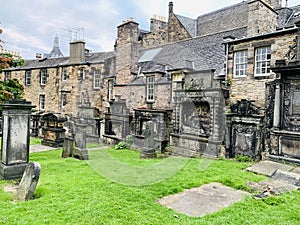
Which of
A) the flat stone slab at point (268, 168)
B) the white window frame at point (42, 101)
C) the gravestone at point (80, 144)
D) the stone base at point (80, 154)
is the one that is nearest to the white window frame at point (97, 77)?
the white window frame at point (42, 101)

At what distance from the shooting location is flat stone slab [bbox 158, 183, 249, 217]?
4.69 meters

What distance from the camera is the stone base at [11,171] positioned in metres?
6.85

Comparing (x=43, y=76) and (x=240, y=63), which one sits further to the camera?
(x=43, y=76)

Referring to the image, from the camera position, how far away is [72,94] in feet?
68.3

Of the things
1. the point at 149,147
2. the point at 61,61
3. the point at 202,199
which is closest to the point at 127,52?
the point at 149,147

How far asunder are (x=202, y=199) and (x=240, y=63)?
26.2 ft

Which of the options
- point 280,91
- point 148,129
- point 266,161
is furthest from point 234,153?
point 148,129

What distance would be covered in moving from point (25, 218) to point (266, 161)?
821cm

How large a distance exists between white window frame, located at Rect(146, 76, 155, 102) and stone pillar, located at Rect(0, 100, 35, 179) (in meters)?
9.15

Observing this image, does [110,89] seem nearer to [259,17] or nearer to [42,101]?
[42,101]

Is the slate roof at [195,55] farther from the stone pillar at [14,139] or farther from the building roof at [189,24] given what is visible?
the stone pillar at [14,139]

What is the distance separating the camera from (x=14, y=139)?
7.18m

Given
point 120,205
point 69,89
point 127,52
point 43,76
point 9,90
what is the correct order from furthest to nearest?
point 43,76 → point 69,89 → point 127,52 → point 9,90 → point 120,205

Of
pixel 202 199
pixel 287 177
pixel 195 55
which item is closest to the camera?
pixel 202 199
